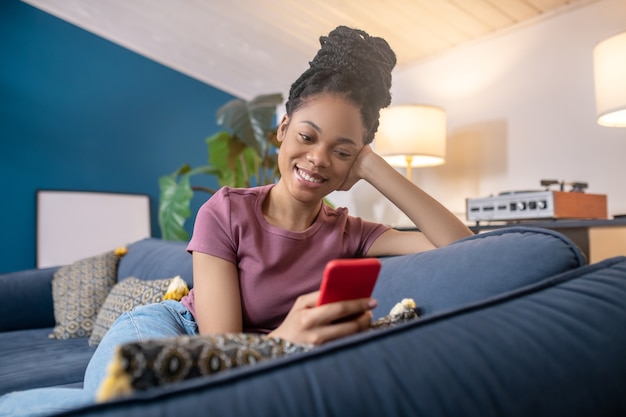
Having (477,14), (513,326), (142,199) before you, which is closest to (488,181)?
(477,14)

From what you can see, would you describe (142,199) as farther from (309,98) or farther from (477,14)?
(309,98)

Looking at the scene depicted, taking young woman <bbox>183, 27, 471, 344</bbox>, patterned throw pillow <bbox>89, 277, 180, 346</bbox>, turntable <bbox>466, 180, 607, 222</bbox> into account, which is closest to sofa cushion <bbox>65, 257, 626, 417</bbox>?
young woman <bbox>183, 27, 471, 344</bbox>

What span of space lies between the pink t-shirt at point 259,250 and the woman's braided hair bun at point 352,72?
0.22 metres

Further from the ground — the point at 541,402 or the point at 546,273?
the point at 546,273

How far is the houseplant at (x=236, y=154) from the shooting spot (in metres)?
3.02

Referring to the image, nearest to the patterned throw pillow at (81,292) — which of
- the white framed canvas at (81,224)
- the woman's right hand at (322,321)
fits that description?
the woman's right hand at (322,321)

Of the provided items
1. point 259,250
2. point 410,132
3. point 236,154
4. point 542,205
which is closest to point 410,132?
point 410,132

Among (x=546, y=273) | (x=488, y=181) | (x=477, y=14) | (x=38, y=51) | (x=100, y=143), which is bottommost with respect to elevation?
(x=546, y=273)

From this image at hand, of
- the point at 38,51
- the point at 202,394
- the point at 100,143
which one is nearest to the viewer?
the point at 202,394

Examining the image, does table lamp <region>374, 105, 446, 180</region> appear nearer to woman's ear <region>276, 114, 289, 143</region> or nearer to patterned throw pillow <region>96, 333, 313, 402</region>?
woman's ear <region>276, 114, 289, 143</region>

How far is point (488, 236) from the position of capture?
958mm

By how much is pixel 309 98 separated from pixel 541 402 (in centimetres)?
65

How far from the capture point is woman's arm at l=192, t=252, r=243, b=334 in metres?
0.88

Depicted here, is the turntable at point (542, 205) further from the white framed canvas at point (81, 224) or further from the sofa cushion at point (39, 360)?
the white framed canvas at point (81, 224)
